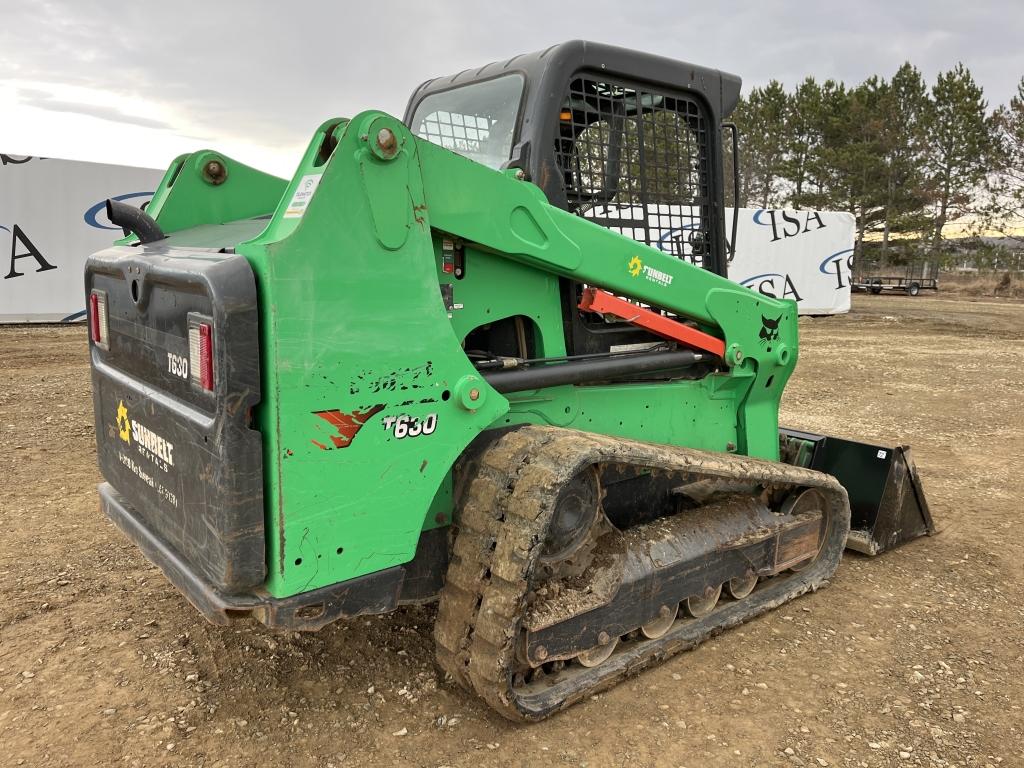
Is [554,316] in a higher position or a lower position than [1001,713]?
higher

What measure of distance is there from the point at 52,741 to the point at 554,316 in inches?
94.1

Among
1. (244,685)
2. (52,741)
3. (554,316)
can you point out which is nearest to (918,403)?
(554,316)

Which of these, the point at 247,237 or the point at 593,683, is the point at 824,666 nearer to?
the point at 593,683

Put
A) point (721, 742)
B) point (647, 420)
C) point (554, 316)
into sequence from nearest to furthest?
point (721, 742), point (554, 316), point (647, 420)

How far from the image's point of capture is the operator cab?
3352 mm

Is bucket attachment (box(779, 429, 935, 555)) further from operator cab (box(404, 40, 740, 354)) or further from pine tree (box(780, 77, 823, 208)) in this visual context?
pine tree (box(780, 77, 823, 208))

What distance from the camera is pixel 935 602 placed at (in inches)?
157

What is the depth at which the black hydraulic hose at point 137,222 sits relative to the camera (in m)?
3.02

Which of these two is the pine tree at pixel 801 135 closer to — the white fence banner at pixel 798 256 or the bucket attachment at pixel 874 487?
the white fence banner at pixel 798 256

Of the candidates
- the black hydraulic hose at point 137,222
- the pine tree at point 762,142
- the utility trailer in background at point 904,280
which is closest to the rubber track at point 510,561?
the black hydraulic hose at point 137,222

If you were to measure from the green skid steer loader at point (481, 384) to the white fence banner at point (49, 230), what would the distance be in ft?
42.6

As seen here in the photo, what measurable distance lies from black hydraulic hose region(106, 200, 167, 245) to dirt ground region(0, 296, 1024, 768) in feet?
5.65

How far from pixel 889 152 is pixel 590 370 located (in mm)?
36237

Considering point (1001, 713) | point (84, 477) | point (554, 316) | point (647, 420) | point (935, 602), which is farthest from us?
point (84, 477)
